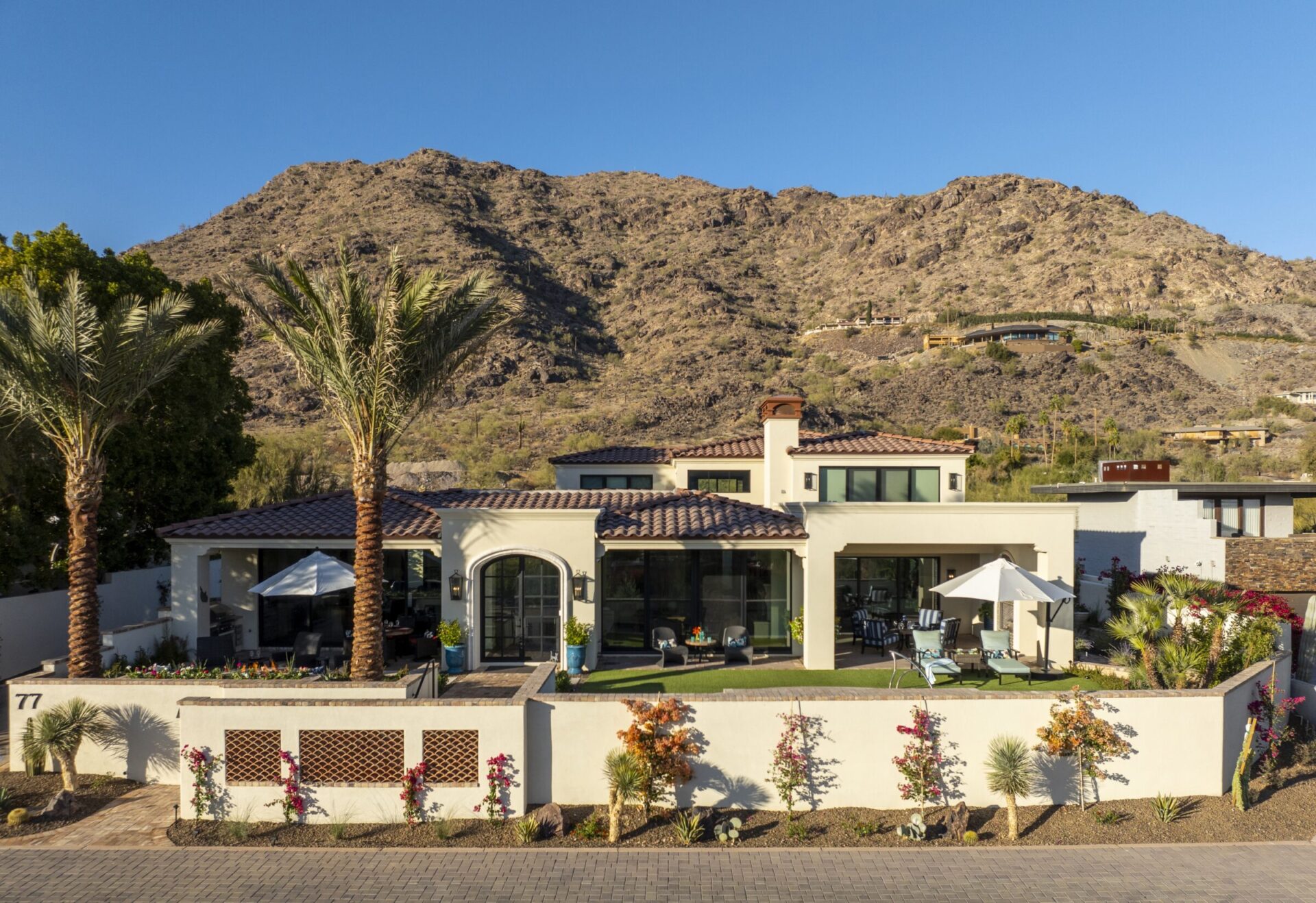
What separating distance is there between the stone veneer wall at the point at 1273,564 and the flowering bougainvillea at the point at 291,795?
2135 cm

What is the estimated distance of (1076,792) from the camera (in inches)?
438

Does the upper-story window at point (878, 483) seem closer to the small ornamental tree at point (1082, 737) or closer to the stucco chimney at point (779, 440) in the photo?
the stucco chimney at point (779, 440)

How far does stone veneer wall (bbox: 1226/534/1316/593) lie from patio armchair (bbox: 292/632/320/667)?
72.4 ft

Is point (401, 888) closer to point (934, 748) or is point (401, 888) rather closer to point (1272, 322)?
point (934, 748)

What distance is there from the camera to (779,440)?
24938mm

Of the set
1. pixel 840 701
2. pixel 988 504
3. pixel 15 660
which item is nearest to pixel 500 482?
pixel 15 660

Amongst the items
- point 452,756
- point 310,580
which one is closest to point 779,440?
point 310,580

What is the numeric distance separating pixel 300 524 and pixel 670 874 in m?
12.8

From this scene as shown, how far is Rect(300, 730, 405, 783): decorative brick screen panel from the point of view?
10.7 meters

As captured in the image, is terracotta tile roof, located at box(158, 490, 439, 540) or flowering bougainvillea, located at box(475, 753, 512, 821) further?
terracotta tile roof, located at box(158, 490, 439, 540)

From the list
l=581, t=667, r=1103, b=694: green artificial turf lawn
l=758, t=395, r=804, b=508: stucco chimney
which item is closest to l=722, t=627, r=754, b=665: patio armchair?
l=581, t=667, r=1103, b=694: green artificial turf lawn

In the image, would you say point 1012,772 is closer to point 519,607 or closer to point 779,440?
point 519,607

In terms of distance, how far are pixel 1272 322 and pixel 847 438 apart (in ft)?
257

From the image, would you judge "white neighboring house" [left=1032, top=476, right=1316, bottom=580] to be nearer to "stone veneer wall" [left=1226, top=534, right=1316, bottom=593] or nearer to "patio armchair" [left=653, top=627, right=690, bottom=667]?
"stone veneer wall" [left=1226, top=534, right=1316, bottom=593]
